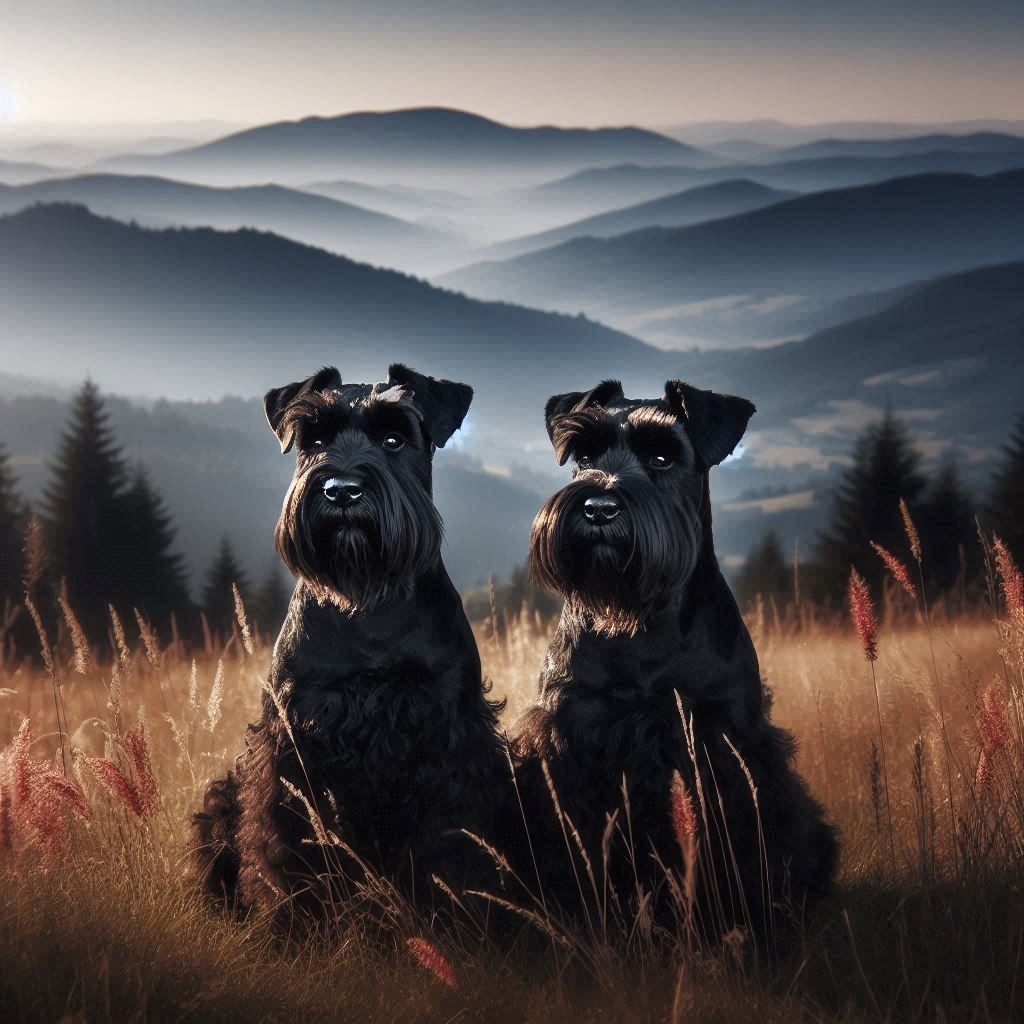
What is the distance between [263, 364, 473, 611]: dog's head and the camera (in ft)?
13.4

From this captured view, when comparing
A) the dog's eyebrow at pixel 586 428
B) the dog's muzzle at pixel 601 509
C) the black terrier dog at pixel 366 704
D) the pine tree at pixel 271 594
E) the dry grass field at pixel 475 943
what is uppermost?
the dog's eyebrow at pixel 586 428

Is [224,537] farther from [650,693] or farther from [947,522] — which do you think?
[650,693]

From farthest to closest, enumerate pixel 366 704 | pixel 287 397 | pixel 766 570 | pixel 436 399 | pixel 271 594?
pixel 271 594, pixel 766 570, pixel 287 397, pixel 436 399, pixel 366 704

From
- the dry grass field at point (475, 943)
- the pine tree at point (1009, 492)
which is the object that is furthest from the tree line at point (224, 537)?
the dry grass field at point (475, 943)

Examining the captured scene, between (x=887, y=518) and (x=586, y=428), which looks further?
(x=887, y=518)

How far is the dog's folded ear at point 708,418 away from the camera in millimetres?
4266

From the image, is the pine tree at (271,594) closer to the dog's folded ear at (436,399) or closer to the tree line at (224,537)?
the tree line at (224,537)

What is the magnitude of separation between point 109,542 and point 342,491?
76.4 feet

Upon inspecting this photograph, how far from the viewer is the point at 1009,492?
23938 millimetres

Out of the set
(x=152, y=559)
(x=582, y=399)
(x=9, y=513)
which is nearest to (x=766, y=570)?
(x=152, y=559)

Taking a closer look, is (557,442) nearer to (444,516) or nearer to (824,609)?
(444,516)

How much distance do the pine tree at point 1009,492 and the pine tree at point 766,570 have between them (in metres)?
4.70

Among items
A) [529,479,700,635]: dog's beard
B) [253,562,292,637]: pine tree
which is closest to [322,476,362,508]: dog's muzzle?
[529,479,700,635]: dog's beard

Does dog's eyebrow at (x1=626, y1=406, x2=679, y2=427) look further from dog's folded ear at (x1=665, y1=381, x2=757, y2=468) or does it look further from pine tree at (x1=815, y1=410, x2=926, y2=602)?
pine tree at (x1=815, y1=410, x2=926, y2=602)
